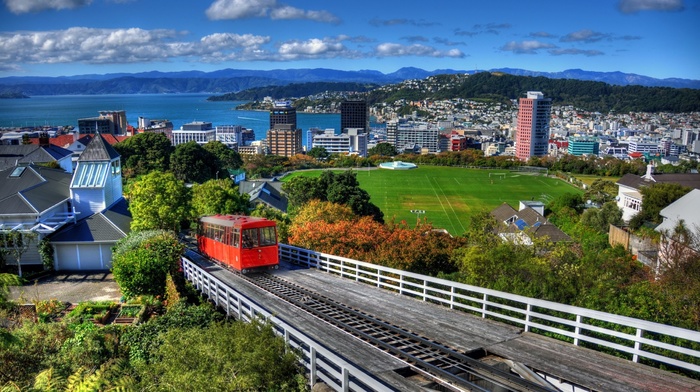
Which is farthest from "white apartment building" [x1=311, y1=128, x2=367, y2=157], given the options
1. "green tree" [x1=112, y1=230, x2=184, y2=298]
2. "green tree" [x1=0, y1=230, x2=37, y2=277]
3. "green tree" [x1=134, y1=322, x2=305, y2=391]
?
"green tree" [x1=134, y1=322, x2=305, y2=391]

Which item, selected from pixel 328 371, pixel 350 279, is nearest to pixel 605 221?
pixel 350 279

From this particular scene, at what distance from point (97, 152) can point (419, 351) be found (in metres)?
23.0

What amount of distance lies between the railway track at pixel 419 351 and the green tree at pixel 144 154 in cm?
5392

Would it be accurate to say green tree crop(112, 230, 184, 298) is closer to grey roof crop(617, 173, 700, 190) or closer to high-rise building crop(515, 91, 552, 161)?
grey roof crop(617, 173, 700, 190)

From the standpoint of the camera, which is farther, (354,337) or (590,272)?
(590,272)

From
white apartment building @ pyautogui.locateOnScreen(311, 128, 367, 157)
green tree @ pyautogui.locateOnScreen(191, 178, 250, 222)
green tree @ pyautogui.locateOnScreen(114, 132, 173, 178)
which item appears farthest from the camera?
white apartment building @ pyautogui.locateOnScreen(311, 128, 367, 157)

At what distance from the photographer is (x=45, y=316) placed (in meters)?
17.2

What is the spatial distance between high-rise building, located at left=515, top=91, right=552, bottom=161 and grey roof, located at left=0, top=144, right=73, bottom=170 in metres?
161

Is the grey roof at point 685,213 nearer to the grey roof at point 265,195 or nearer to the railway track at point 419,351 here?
the railway track at point 419,351

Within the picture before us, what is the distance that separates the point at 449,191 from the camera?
79.6 m

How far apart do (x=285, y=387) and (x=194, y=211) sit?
72.0 ft

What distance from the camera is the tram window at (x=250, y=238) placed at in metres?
17.6

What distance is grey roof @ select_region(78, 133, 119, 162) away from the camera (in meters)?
27.5

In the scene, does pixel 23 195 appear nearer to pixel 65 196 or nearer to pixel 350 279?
pixel 65 196
